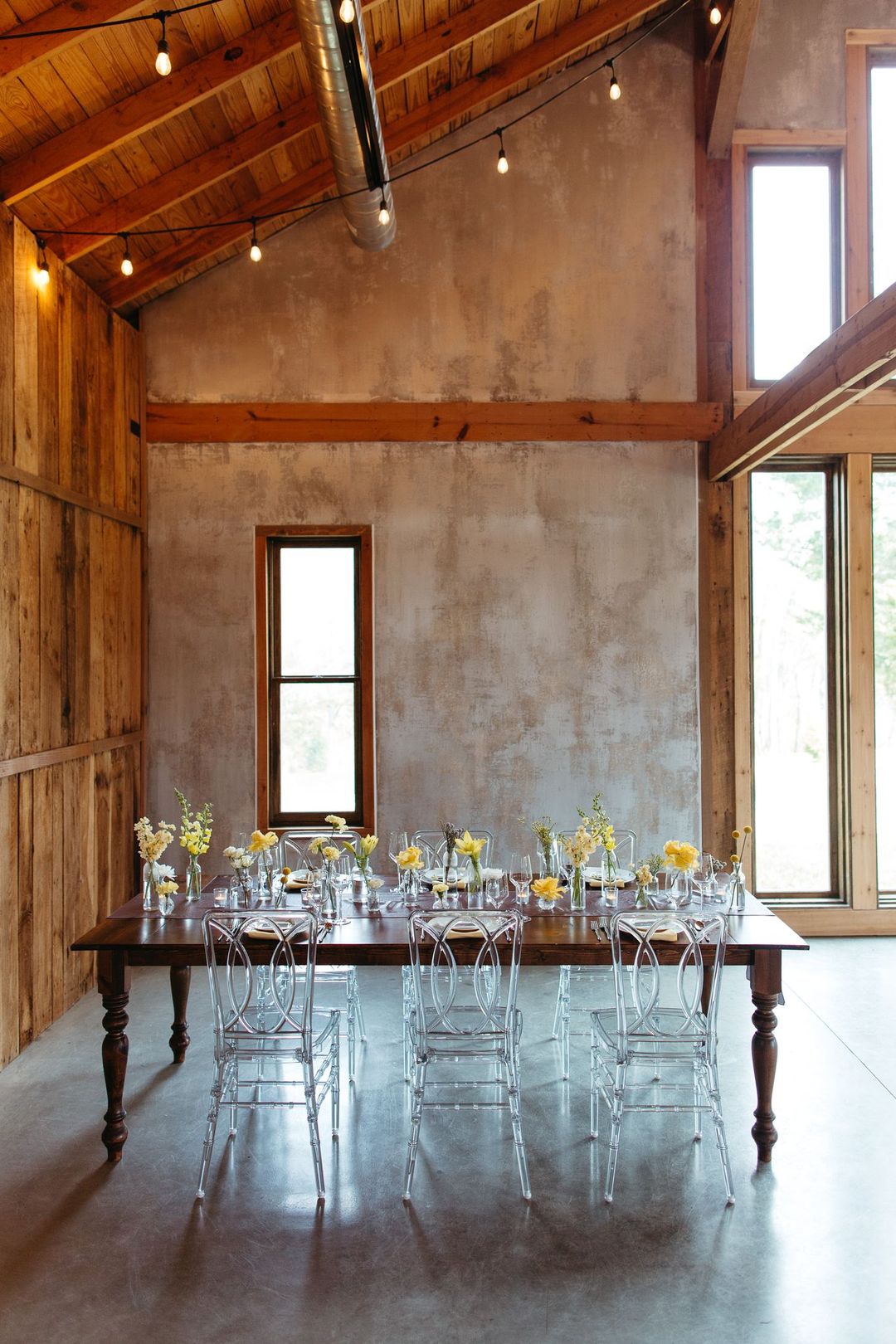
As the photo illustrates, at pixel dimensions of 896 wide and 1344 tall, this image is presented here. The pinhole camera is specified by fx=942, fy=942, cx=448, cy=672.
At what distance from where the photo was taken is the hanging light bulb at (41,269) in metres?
4.67

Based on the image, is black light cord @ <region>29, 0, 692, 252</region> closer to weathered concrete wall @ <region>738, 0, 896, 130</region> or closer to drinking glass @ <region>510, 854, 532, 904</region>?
weathered concrete wall @ <region>738, 0, 896, 130</region>

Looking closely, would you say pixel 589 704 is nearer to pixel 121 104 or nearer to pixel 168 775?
pixel 168 775

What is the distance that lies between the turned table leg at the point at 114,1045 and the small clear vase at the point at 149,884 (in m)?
0.46

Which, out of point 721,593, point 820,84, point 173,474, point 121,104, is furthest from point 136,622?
point 820,84

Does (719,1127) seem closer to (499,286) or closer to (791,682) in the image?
(791,682)

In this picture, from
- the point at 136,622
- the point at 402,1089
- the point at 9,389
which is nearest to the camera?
the point at 402,1089

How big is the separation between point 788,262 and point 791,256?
0.14 ft

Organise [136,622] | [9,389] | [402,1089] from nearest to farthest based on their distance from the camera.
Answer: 1. [402,1089]
2. [9,389]
3. [136,622]

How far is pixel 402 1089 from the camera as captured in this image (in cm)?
412

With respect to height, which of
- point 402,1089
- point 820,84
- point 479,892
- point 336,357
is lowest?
point 402,1089

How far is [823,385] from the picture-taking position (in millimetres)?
4191

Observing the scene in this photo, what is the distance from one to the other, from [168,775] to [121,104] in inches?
150

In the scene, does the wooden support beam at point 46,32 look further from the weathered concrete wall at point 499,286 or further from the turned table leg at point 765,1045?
the turned table leg at point 765,1045

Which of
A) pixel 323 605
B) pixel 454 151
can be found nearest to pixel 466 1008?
pixel 323 605
